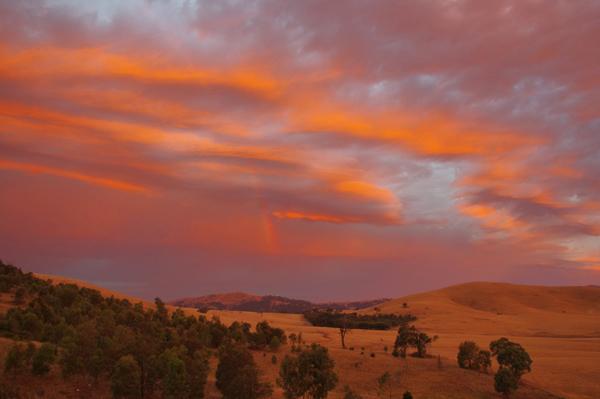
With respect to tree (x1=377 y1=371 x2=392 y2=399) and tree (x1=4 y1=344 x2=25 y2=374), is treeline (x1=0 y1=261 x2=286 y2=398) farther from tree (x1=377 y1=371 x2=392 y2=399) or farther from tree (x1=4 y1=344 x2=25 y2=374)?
tree (x1=377 y1=371 x2=392 y2=399)

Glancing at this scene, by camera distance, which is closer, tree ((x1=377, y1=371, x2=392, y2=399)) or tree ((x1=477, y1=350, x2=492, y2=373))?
tree ((x1=377, y1=371, x2=392, y2=399))

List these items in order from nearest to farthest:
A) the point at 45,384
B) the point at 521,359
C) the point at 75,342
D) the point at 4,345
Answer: the point at 45,384 → the point at 75,342 → the point at 4,345 → the point at 521,359

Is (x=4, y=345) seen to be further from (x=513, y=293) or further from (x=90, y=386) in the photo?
(x=513, y=293)

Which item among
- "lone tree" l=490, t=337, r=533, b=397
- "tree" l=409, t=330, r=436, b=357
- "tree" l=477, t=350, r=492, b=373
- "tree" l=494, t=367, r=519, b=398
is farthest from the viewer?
"tree" l=409, t=330, r=436, b=357

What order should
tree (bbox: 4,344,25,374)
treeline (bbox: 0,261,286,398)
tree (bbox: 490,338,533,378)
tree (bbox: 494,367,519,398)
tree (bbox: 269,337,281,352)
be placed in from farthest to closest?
tree (bbox: 269,337,281,352) → tree (bbox: 490,338,533,378) → tree (bbox: 494,367,519,398) → tree (bbox: 4,344,25,374) → treeline (bbox: 0,261,286,398)

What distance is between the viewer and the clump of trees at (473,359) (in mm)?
51188

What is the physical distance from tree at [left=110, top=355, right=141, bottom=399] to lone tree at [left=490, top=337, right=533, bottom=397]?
31.6m

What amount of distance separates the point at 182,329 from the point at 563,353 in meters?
60.1

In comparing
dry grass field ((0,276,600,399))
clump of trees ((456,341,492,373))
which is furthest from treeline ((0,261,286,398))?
clump of trees ((456,341,492,373))

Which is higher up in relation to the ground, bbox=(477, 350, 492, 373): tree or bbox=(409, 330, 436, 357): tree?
bbox=(409, 330, 436, 357): tree

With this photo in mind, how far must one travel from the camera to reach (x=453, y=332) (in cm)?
10462

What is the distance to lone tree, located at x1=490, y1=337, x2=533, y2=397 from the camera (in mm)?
41906

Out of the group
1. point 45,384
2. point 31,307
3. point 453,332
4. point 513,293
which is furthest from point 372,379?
point 513,293

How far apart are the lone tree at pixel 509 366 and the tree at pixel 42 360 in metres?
37.5
